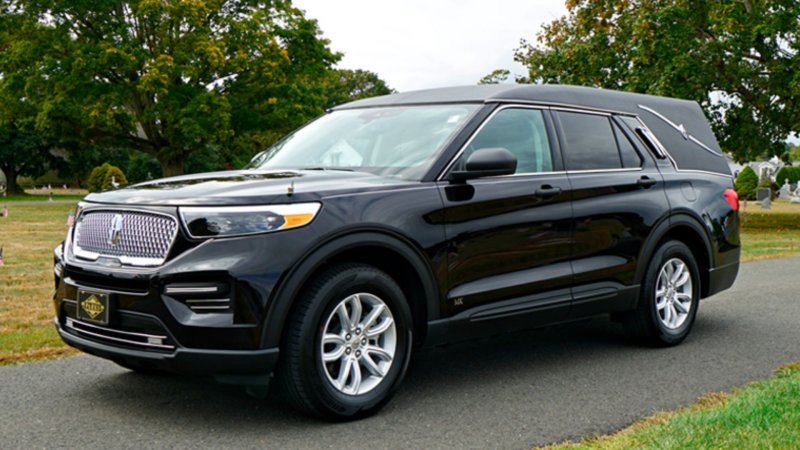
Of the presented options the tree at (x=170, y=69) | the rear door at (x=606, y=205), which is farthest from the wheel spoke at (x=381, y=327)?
the tree at (x=170, y=69)

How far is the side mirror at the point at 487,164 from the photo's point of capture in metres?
4.94

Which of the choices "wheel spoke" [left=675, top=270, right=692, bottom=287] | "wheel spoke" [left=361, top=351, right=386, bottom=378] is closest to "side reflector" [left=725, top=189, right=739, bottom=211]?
"wheel spoke" [left=675, top=270, right=692, bottom=287]

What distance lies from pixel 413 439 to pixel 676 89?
21620 millimetres

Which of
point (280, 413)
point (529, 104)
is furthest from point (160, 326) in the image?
point (529, 104)

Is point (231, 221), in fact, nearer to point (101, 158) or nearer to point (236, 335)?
point (236, 335)

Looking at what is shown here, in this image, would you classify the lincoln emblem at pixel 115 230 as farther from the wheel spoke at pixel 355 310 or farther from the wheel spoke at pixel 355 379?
the wheel spoke at pixel 355 379

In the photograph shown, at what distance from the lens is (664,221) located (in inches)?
256

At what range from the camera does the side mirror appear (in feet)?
16.2

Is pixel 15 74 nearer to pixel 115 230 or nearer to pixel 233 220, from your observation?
pixel 115 230

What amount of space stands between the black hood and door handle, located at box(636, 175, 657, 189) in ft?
7.47

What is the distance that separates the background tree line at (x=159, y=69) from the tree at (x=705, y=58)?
12951 millimetres

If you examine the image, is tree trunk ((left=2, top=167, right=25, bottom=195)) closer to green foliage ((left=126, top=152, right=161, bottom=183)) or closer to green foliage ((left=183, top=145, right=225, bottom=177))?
green foliage ((left=126, top=152, right=161, bottom=183))

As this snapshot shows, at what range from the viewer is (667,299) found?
21.8 ft

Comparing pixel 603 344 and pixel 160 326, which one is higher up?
pixel 160 326
